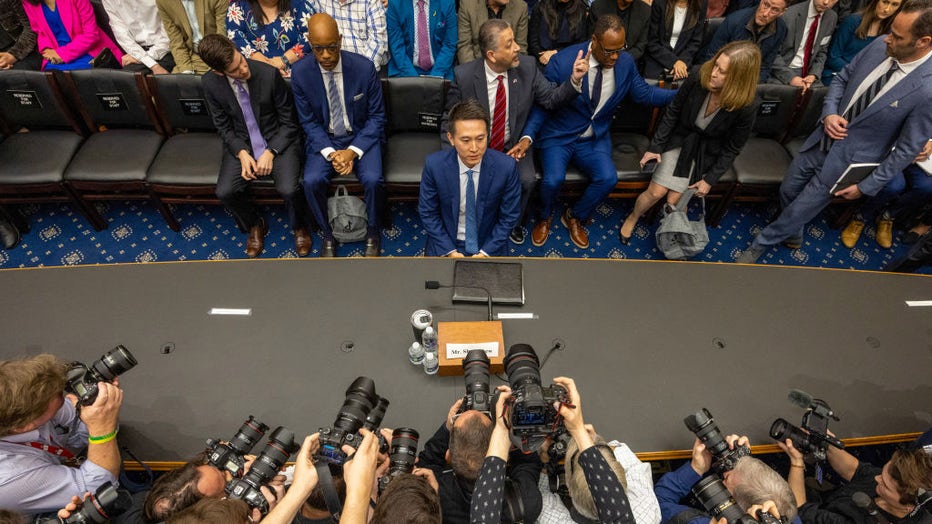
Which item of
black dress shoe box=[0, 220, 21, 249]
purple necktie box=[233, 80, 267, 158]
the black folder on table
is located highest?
purple necktie box=[233, 80, 267, 158]

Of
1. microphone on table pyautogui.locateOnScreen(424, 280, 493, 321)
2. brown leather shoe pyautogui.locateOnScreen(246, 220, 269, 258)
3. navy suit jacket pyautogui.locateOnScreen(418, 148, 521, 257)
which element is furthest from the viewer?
brown leather shoe pyautogui.locateOnScreen(246, 220, 269, 258)

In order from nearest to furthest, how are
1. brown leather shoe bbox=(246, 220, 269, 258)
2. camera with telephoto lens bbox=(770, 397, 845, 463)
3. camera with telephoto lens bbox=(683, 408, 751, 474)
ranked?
1. camera with telephoto lens bbox=(683, 408, 751, 474)
2. camera with telephoto lens bbox=(770, 397, 845, 463)
3. brown leather shoe bbox=(246, 220, 269, 258)

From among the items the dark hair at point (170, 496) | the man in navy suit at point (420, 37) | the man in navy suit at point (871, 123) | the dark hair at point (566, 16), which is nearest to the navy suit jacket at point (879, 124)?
the man in navy suit at point (871, 123)

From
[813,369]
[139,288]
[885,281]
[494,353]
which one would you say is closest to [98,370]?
[139,288]

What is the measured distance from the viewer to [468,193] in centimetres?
300

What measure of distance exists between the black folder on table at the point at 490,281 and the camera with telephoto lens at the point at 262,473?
1.00 metres

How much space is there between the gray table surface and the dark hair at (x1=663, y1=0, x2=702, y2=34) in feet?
7.48

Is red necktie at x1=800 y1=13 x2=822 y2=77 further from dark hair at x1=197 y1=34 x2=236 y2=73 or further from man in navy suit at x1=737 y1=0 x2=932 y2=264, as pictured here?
dark hair at x1=197 y1=34 x2=236 y2=73

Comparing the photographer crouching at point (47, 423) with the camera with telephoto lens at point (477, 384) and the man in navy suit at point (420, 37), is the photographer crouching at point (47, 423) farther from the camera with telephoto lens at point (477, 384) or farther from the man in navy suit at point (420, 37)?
the man in navy suit at point (420, 37)

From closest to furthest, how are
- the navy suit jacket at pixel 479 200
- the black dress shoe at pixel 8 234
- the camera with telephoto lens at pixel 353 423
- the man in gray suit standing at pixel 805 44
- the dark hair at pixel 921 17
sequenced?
the camera with telephoto lens at pixel 353 423 → the dark hair at pixel 921 17 → the navy suit jacket at pixel 479 200 → the black dress shoe at pixel 8 234 → the man in gray suit standing at pixel 805 44

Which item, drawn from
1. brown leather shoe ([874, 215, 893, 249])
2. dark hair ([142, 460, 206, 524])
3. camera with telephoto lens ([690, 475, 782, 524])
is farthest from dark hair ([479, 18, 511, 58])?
brown leather shoe ([874, 215, 893, 249])

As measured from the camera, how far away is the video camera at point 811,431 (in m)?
2.00

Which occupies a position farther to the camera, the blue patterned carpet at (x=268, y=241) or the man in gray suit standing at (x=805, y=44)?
the man in gray suit standing at (x=805, y=44)

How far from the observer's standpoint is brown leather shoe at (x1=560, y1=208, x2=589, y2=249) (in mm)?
3885
